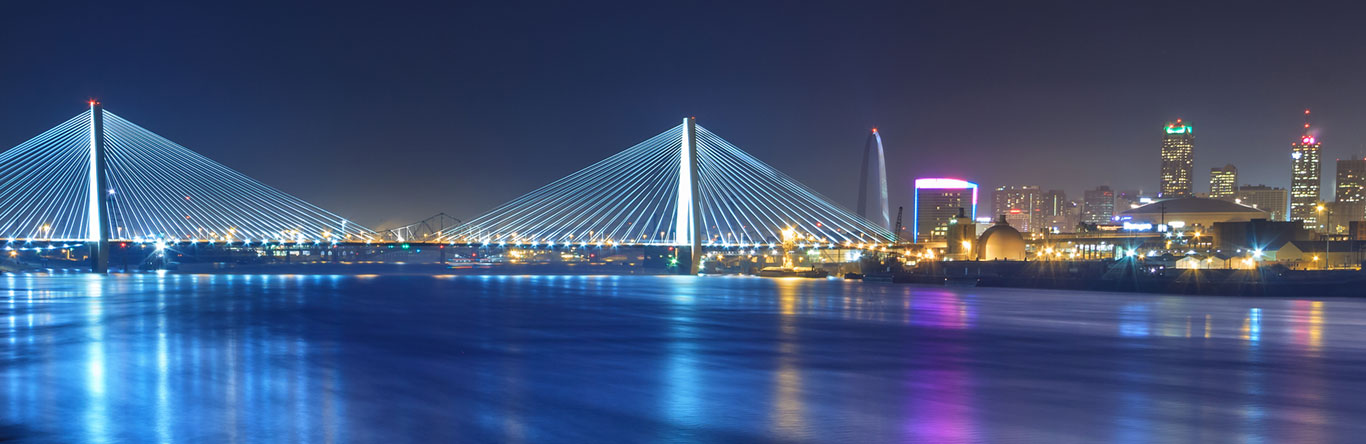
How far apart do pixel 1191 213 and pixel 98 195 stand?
138 m

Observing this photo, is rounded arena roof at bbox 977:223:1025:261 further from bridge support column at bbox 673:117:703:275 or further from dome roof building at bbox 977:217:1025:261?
bridge support column at bbox 673:117:703:275

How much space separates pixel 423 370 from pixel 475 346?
4074mm

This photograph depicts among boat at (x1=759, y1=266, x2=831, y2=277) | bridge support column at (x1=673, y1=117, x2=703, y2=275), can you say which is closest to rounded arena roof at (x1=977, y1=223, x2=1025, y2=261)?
boat at (x1=759, y1=266, x2=831, y2=277)

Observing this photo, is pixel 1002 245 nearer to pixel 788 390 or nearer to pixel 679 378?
pixel 679 378

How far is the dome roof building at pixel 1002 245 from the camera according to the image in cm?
8031

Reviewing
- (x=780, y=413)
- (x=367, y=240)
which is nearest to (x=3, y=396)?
(x=780, y=413)

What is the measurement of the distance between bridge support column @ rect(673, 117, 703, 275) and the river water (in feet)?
120

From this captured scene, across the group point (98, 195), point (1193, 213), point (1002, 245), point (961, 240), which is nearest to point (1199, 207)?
point (1193, 213)

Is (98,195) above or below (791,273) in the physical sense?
above

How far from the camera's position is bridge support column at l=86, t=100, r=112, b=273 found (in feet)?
214

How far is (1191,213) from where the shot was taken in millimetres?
138125

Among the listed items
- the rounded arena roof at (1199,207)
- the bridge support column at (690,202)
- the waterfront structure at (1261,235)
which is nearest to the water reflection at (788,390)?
the bridge support column at (690,202)

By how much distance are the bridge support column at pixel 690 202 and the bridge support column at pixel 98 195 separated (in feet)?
134

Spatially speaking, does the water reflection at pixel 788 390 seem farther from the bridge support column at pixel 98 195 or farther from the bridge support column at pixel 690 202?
the bridge support column at pixel 98 195
